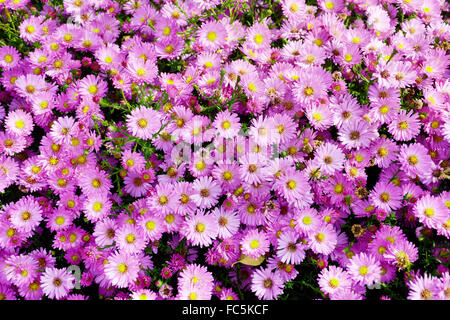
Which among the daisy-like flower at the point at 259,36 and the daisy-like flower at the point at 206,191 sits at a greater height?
the daisy-like flower at the point at 259,36

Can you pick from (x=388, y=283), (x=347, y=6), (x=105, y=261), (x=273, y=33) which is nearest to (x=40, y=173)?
(x=105, y=261)

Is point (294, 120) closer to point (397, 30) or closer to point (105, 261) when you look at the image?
point (397, 30)

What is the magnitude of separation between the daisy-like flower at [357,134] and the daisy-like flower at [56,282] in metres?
1.63

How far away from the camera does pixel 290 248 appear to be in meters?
1.91

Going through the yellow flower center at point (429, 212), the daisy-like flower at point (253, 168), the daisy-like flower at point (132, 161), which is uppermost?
the daisy-like flower at point (132, 161)

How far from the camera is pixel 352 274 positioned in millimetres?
1812

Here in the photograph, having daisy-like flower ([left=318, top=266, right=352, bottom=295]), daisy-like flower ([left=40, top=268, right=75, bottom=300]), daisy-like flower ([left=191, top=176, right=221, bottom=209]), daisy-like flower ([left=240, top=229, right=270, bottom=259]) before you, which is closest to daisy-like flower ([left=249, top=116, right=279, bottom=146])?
daisy-like flower ([left=191, top=176, right=221, bottom=209])

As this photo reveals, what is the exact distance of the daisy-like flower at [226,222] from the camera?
1920 millimetres

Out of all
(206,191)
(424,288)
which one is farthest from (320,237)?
(206,191)

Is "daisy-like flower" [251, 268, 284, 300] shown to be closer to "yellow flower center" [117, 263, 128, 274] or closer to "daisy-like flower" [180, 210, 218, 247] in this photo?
"daisy-like flower" [180, 210, 218, 247]

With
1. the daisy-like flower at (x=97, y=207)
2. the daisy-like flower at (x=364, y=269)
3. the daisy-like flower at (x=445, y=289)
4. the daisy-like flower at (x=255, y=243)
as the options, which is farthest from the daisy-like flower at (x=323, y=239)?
the daisy-like flower at (x=97, y=207)

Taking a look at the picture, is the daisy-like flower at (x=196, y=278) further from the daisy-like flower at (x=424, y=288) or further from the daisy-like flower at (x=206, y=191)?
the daisy-like flower at (x=424, y=288)

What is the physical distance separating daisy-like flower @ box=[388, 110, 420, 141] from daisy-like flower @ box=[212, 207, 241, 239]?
0.97 metres

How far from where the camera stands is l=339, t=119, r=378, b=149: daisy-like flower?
6.56 feet
